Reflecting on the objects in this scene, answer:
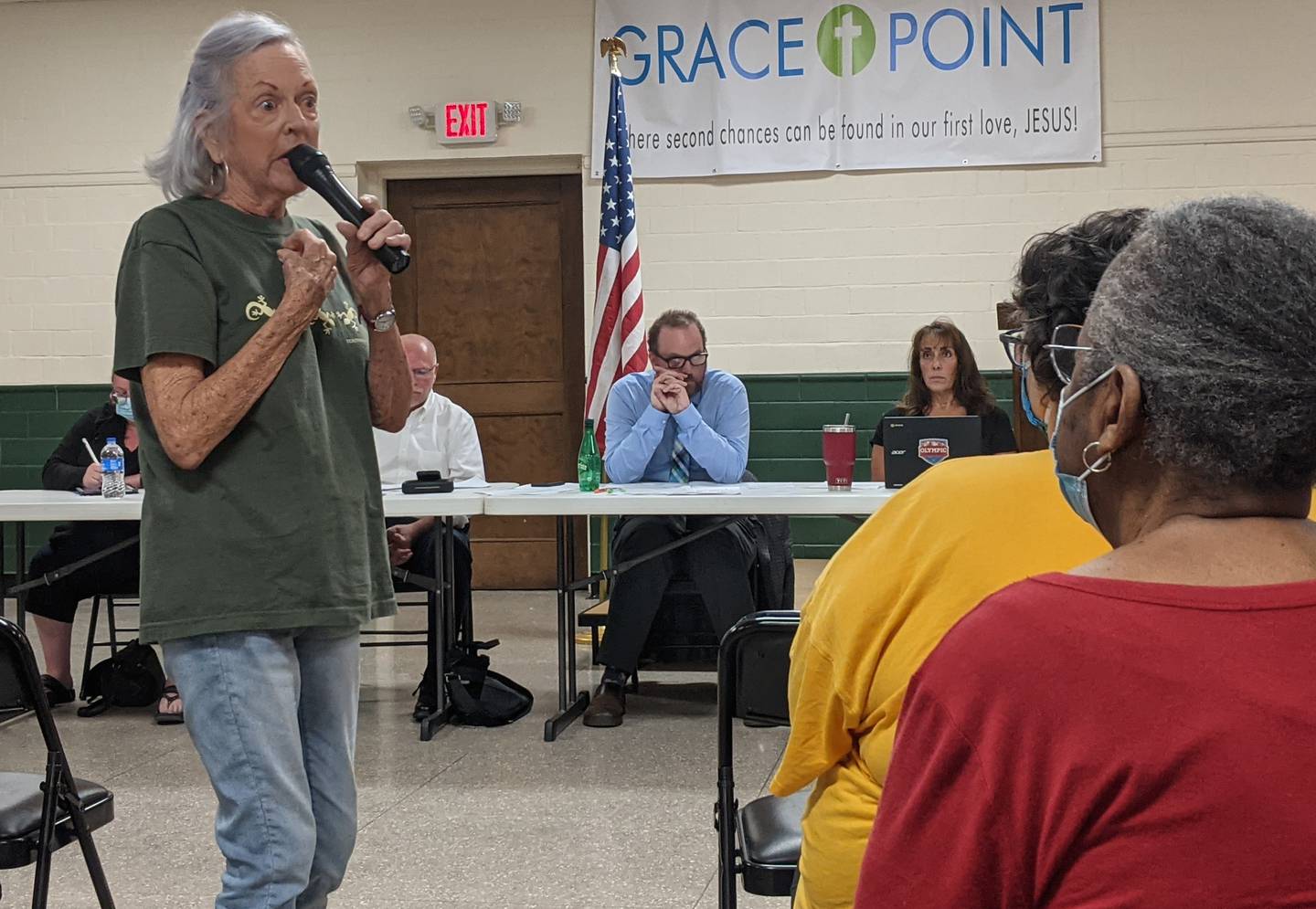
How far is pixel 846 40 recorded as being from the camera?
6508 mm

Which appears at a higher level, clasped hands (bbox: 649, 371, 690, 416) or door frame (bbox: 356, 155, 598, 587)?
door frame (bbox: 356, 155, 598, 587)

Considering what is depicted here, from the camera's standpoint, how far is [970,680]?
681 mm

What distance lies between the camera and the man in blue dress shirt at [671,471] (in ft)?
13.5

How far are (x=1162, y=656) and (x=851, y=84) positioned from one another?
6198 millimetres

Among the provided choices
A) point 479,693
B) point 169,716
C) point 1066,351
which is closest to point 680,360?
point 479,693

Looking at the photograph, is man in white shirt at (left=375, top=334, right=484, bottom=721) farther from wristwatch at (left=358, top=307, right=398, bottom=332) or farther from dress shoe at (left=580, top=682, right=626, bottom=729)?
wristwatch at (left=358, top=307, right=398, bottom=332)

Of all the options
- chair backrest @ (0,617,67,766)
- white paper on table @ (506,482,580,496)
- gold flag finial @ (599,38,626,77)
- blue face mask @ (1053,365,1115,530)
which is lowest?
chair backrest @ (0,617,67,766)

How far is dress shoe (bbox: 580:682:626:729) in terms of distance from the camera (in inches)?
157

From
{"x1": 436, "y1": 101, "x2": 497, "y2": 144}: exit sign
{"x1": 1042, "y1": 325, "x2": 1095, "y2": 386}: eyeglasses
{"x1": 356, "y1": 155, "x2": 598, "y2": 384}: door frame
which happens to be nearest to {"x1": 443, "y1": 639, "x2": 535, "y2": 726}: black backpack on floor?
{"x1": 356, "y1": 155, "x2": 598, "y2": 384}: door frame

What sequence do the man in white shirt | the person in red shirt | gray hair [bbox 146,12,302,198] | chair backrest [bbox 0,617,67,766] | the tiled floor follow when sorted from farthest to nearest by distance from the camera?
the man in white shirt → the tiled floor → chair backrest [bbox 0,617,67,766] → gray hair [bbox 146,12,302,198] → the person in red shirt

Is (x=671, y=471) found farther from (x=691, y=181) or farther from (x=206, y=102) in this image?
(x=206, y=102)

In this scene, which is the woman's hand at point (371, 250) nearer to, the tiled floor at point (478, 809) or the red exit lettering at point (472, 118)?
the tiled floor at point (478, 809)

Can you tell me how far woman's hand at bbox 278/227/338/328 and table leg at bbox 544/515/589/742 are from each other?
2452mm

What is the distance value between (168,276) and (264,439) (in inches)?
Result: 8.4
